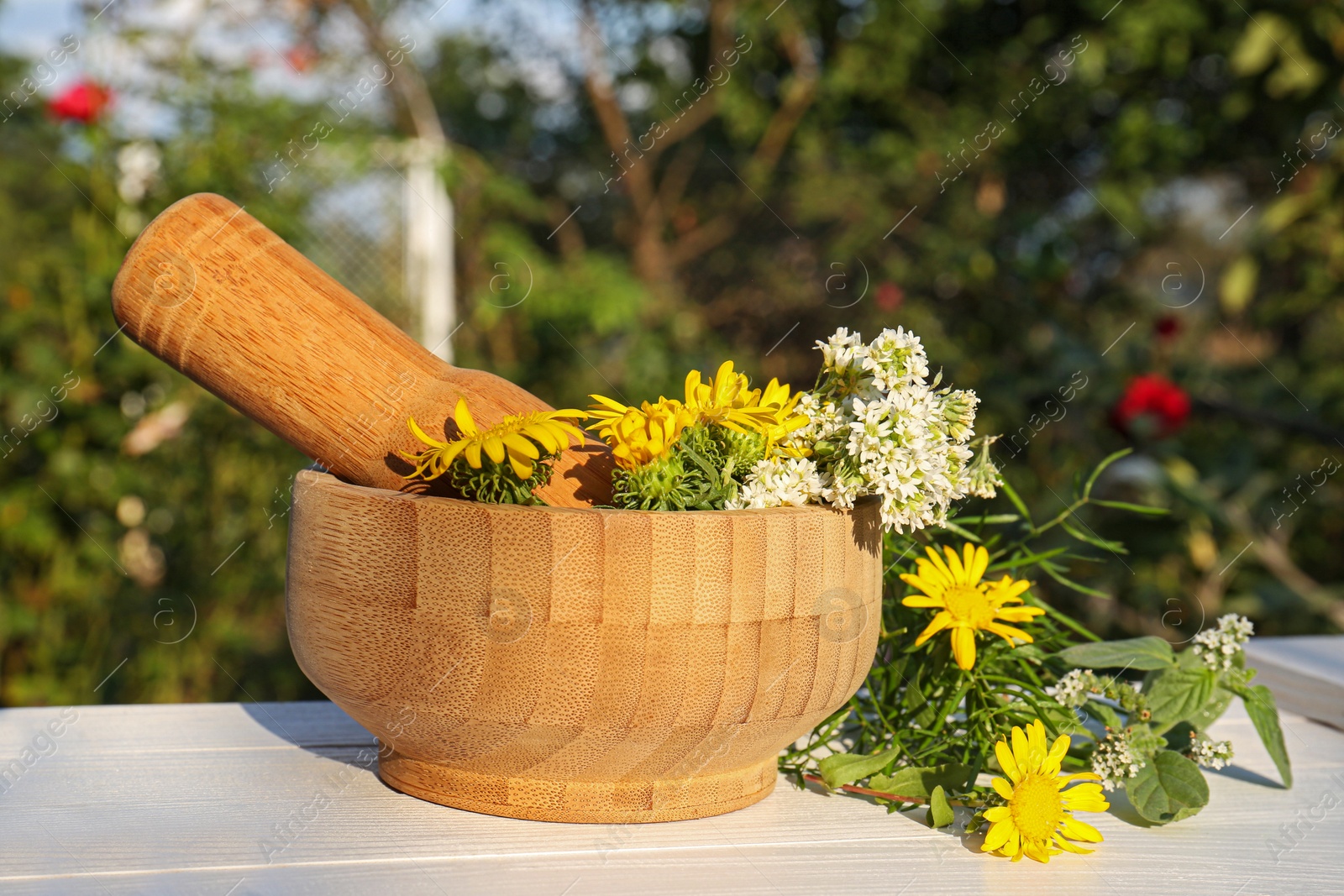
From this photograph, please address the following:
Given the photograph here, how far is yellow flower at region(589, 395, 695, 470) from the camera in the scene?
74cm

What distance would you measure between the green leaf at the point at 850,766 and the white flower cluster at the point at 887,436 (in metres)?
0.17

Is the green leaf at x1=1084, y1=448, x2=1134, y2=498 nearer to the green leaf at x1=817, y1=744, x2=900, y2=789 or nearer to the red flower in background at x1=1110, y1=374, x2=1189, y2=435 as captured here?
the green leaf at x1=817, y1=744, x2=900, y2=789

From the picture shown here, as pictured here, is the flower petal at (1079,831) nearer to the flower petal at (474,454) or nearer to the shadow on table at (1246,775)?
the shadow on table at (1246,775)

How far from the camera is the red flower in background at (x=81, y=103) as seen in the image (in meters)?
2.20

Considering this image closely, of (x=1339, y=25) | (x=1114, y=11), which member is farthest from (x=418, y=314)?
(x=1339, y=25)

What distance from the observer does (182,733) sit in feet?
3.14

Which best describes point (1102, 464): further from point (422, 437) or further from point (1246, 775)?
point (422, 437)

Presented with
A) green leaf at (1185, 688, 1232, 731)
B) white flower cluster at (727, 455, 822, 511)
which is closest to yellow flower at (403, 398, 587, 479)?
white flower cluster at (727, 455, 822, 511)

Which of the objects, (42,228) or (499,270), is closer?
(42,228)

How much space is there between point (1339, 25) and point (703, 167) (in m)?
2.22

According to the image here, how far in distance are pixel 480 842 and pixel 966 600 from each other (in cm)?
37

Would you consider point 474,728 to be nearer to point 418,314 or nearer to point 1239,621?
point 1239,621

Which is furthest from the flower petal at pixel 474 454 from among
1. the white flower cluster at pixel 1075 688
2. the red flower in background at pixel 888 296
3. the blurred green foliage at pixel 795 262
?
the red flower in background at pixel 888 296

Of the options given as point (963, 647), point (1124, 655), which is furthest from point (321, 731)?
point (1124, 655)
